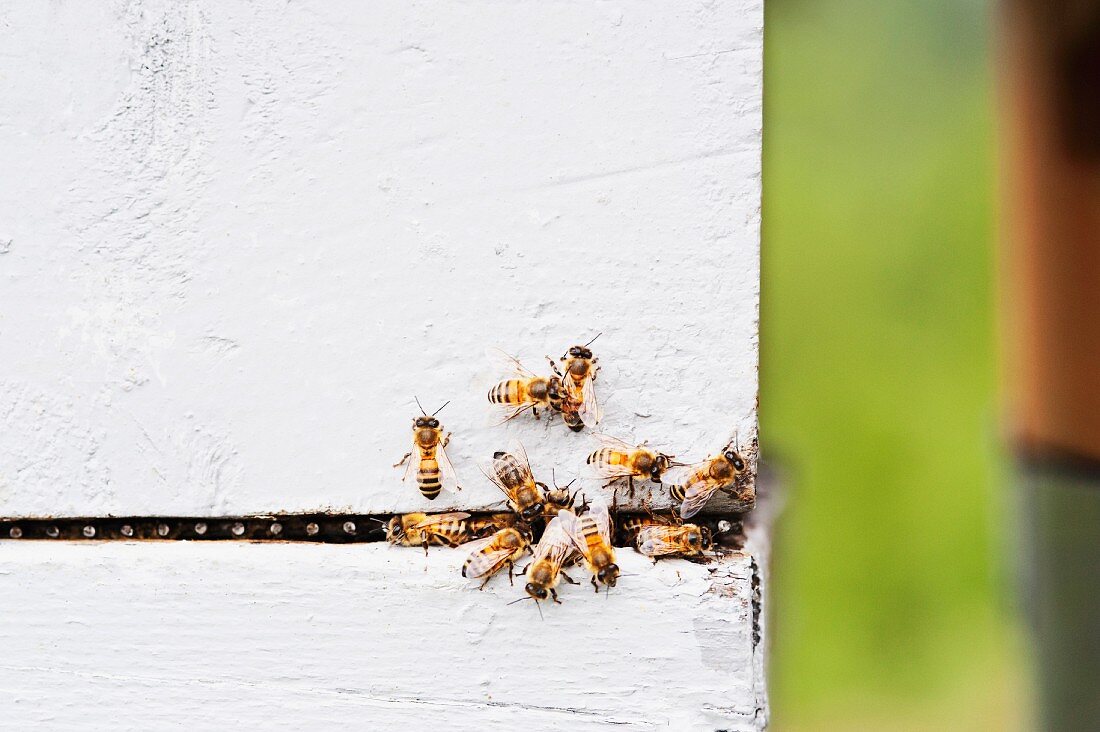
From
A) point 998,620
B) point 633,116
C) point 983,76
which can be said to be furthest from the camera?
point 983,76

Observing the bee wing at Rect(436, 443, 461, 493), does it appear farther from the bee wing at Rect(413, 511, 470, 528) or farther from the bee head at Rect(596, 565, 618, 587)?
the bee head at Rect(596, 565, 618, 587)

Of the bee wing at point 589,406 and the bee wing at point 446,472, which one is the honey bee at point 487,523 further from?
the bee wing at point 589,406

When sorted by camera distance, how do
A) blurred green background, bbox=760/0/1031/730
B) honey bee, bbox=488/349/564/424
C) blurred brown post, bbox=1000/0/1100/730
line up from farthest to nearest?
blurred green background, bbox=760/0/1031/730, blurred brown post, bbox=1000/0/1100/730, honey bee, bbox=488/349/564/424

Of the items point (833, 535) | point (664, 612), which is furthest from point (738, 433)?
point (833, 535)

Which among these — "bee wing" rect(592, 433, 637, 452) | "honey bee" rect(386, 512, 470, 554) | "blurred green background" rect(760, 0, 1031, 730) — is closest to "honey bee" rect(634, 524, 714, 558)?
"bee wing" rect(592, 433, 637, 452)

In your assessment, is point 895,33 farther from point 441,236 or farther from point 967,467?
point 441,236

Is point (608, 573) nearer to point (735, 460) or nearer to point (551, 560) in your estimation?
point (551, 560)
